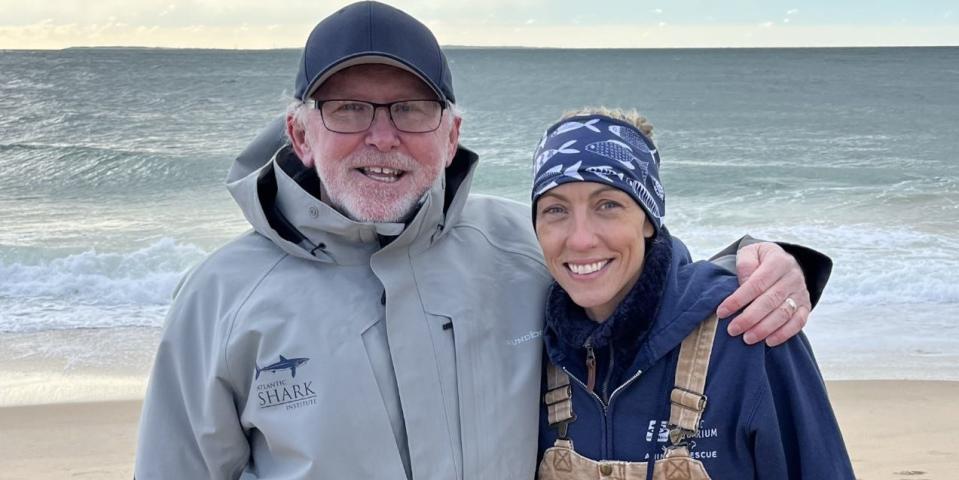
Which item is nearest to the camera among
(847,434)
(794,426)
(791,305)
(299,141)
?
(794,426)

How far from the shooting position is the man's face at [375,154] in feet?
9.10

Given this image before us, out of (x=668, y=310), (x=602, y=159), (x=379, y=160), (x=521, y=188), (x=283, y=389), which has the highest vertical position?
(x=602, y=159)

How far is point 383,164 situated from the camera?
9.19 feet

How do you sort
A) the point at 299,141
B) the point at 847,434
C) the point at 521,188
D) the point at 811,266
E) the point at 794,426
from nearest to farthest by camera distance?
the point at 794,426, the point at 811,266, the point at 299,141, the point at 847,434, the point at 521,188

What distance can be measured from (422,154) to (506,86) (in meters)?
45.3

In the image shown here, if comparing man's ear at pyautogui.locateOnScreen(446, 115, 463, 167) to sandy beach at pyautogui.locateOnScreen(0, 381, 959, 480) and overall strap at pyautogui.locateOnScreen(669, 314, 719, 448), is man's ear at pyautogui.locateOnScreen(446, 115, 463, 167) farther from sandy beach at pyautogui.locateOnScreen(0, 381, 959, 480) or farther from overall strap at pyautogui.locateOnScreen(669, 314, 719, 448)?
sandy beach at pyautogui.locateOnScreen(0, 381, 959, 480)

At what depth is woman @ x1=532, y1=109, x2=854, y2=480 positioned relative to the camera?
7.92 ft

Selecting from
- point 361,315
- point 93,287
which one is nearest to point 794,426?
point 361,315

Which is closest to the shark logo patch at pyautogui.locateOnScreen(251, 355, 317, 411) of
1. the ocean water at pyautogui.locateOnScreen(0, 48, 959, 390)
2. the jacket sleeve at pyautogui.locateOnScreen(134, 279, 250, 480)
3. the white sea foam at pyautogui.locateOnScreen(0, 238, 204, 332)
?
the jacket sleeve at pyautogui.locateOnScreen(134, 279, 250, 480)

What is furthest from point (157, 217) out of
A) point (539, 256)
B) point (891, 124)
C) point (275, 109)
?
point (891, 124)

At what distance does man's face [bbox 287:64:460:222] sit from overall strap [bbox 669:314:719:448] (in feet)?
2.86

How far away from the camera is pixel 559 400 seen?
266 cm

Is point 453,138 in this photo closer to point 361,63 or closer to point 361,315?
point 361,63

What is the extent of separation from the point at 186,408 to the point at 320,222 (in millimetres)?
611
